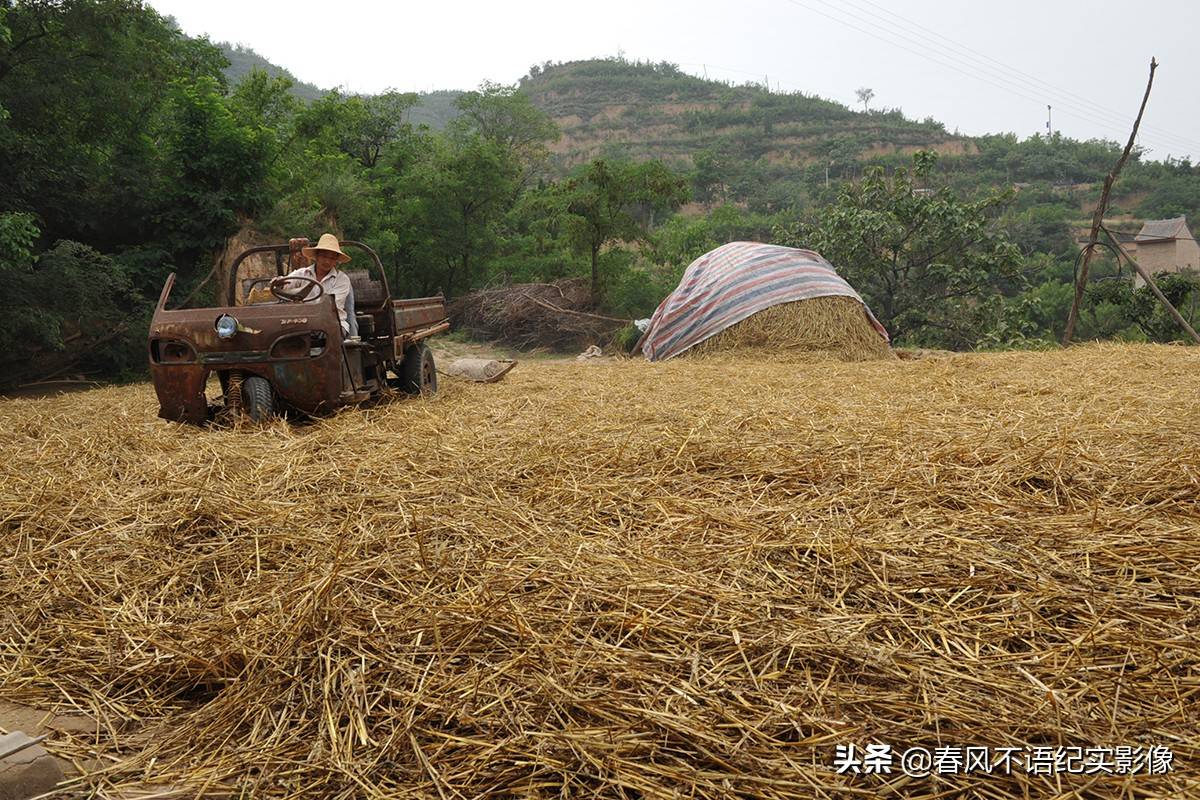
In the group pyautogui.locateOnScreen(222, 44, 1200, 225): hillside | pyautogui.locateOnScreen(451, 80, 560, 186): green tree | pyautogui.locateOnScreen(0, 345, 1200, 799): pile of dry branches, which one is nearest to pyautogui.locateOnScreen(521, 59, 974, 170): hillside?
pyautogui.locateOnScreen(222, 44, 1200, 225): hillside

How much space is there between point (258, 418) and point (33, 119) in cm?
795

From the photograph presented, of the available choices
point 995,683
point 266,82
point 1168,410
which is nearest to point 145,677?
point 995,683

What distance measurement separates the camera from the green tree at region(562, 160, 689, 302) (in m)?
18.8

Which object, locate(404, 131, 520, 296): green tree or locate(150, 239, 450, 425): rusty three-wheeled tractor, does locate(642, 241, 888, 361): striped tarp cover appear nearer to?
locate(150, 239, 450, 425): rusty three-wheeled tractor

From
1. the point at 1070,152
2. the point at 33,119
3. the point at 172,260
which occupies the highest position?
the point at 1070,152

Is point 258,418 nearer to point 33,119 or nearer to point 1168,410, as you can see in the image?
point 1168,410

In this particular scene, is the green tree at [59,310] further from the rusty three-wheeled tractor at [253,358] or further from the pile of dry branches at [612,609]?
the pile of dry branches at [612,609]

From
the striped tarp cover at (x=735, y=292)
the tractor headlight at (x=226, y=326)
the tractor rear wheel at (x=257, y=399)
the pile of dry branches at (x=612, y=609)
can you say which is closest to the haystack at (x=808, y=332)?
the striped tarp cover at (x=735, y=292)

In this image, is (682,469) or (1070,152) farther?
(1070,152)

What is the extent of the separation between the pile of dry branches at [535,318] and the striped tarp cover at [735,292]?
4238mm

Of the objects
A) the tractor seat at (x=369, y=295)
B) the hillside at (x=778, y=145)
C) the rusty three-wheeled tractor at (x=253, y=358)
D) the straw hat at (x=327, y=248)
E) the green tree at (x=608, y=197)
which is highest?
the hillside at (x=778, y=145)

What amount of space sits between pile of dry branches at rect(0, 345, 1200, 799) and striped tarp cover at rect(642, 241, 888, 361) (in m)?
7.52

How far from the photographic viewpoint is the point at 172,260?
11.6m

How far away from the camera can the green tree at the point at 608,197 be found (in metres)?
18.8
